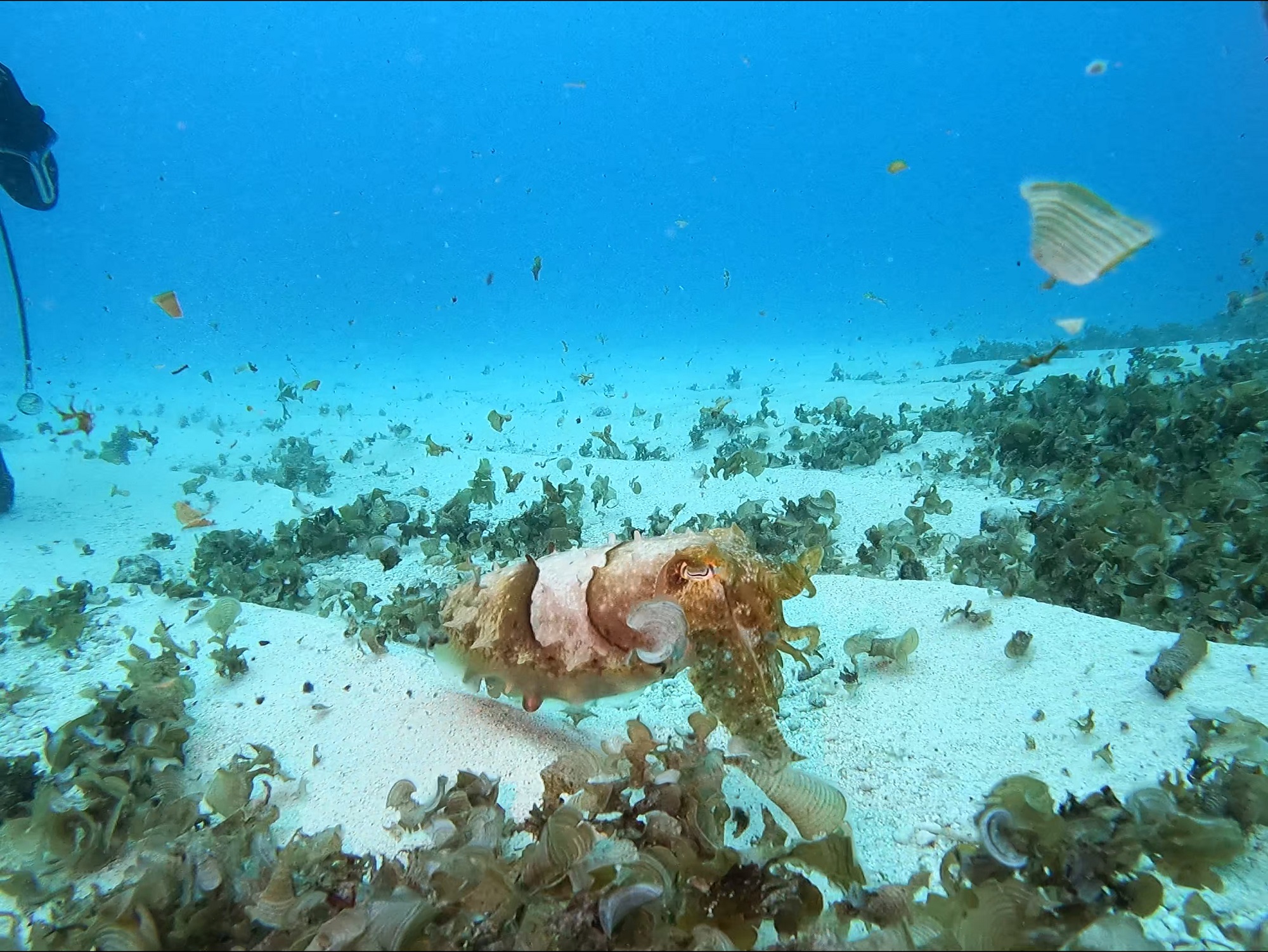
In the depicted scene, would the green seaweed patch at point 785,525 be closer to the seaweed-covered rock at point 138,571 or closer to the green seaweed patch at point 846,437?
the green seaweed patch at point 846,437

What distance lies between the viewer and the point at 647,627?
195cm

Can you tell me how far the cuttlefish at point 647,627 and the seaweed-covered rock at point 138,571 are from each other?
4638 millimetres

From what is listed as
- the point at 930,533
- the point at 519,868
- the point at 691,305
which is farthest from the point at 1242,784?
the point at 691,305

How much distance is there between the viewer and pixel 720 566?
2.23m

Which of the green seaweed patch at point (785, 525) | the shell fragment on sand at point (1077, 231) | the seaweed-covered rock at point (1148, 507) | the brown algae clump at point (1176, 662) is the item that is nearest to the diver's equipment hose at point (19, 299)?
the green seaweed patch at point (785, 525)

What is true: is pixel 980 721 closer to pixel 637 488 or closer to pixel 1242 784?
pixel 1242 784

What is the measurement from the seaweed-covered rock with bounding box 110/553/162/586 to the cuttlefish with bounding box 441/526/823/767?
464cm

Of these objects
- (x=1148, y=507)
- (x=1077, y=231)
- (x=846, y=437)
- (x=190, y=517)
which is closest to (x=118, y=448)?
(x=190, y=517)

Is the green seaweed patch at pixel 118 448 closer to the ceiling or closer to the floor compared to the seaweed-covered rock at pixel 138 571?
closer to the ceiling

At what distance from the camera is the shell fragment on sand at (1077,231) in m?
2.68

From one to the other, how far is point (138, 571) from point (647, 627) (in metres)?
5.98

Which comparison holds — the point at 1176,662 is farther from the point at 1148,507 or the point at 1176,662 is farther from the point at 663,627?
the point at 663,627

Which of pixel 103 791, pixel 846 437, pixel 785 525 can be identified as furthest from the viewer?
pixel 846 437

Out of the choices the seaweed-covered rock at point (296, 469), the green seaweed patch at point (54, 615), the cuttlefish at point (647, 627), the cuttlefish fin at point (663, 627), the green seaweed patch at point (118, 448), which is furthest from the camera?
the green seaweed patch at point (118, 448)
